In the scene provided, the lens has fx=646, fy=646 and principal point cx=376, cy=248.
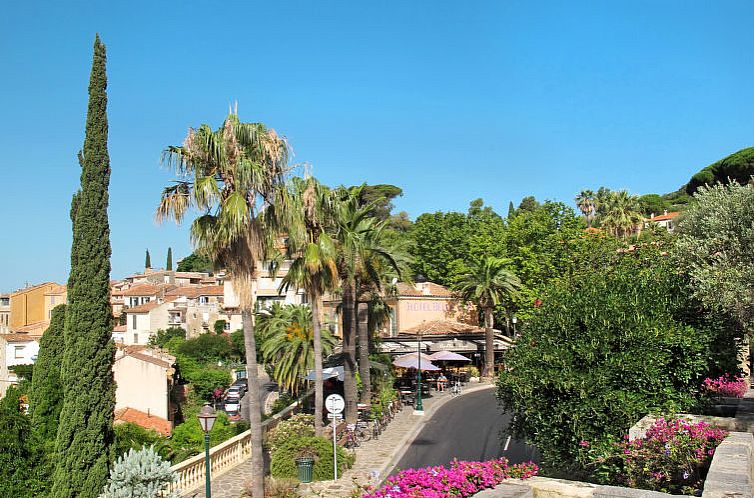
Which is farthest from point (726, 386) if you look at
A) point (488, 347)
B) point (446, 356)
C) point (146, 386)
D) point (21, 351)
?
point (21, 351)

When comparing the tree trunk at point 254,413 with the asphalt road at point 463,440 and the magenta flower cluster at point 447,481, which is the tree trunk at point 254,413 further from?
the magenta flower cluster at point 447,481

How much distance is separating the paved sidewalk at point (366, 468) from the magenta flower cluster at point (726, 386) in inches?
286

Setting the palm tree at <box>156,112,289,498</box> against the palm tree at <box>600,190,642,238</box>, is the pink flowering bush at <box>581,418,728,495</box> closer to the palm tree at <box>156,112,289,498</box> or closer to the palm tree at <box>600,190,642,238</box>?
the palm tree at <box>156,112,289,498</box>

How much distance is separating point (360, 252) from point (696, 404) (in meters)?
14.6

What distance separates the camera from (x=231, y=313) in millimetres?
70125

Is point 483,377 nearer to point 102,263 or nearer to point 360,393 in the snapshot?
point 360,393

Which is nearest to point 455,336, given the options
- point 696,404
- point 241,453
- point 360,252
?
point 360,252

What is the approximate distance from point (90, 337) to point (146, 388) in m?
20.2

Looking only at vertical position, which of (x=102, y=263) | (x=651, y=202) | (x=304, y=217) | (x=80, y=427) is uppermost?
(x=651, y=202)

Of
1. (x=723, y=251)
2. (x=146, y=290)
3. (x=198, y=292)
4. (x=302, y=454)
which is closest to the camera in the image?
(x=723, y=251)

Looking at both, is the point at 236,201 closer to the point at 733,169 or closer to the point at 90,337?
the point at 90,337

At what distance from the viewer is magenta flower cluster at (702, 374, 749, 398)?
12.7 m

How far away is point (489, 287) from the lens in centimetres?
4347

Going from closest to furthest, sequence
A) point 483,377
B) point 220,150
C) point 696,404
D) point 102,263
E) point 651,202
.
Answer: point 696,404 → point 220,150 → point 102,263 → point 483,377 → point 651,202
